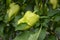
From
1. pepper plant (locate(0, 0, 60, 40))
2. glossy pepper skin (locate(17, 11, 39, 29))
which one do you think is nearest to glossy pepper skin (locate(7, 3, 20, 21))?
pepper plant (locate(0, 0, 60, 40))

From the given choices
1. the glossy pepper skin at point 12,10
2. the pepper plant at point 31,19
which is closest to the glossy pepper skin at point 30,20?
the pepper plant at point 31,19

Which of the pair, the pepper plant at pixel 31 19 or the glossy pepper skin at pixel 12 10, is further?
the glossy pepper skin at pixel 12 10

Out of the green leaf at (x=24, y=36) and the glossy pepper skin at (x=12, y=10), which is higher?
the glossy pepper skin at (x=12, y=10)

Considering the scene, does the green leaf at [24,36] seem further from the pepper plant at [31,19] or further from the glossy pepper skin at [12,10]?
the glossy pepper skin at [12,10]

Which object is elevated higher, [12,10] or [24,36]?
[12,10]

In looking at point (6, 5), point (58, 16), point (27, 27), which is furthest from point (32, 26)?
point (6, 5)

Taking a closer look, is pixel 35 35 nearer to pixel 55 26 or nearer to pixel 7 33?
pixel 55 26

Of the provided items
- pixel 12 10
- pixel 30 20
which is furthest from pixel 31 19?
pixel 12 10

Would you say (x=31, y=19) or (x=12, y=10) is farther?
(x=12, y=10)

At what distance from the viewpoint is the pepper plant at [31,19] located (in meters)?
0.95

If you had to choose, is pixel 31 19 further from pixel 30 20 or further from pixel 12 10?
pixel 12 10

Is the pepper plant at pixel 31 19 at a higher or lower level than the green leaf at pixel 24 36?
higher

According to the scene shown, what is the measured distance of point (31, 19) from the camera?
0.95 meters

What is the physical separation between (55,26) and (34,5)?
175mm
